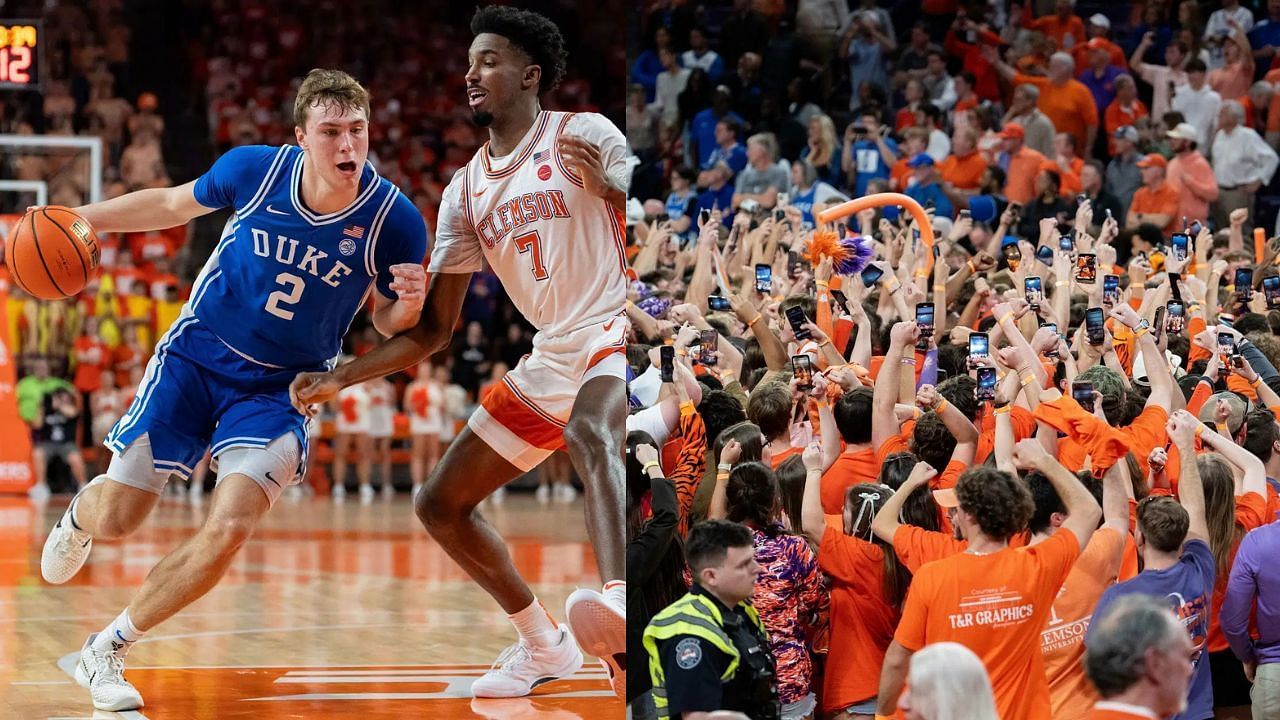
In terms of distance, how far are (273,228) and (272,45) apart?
17696 mm

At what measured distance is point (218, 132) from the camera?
20891 mm

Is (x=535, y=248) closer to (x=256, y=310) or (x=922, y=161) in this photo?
(x=256, y=310)

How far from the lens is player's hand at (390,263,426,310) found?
18.7 ft

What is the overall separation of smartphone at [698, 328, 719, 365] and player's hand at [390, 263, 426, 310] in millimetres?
1640

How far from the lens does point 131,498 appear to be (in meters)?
5.91

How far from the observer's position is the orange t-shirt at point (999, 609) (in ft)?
14.7

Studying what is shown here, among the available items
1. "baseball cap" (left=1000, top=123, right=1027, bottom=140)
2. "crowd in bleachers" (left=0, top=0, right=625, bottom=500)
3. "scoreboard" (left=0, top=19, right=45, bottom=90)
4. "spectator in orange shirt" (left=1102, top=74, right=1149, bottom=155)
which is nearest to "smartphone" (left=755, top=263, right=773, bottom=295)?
"baseball cap" (left=1000, top=123, right=1027, bottom=140)

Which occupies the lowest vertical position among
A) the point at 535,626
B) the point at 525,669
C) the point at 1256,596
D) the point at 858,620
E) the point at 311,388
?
the point at 525,669

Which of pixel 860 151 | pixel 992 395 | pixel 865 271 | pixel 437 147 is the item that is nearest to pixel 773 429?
pixel 992 395

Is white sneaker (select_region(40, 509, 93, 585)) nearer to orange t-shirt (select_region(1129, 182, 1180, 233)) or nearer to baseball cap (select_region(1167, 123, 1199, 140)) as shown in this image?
orange t-shirt (select_region(1129, 182, 1180, 233))

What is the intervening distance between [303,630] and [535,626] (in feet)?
7.61

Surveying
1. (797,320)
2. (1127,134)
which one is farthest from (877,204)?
(1127,134)

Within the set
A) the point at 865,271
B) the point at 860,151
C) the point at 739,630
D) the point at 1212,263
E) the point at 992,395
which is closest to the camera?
the point at 739,630

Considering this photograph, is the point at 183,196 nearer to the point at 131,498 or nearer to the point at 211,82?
the point at 131,498
